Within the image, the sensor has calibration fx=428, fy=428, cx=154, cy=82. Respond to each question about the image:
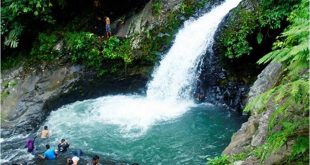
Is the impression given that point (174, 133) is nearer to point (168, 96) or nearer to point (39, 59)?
point (168, 96)

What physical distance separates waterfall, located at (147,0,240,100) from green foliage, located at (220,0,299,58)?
107 cm

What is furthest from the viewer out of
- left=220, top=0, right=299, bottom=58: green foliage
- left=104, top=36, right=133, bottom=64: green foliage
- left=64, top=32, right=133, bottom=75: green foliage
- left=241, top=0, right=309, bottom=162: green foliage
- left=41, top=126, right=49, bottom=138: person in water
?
left=64, top=32, right=133, bottom=75: green foliage

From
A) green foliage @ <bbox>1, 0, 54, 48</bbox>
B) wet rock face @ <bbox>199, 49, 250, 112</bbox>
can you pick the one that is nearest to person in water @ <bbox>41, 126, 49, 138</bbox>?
green foliage @ <bbox>1, 0, 54, 48</bbox>

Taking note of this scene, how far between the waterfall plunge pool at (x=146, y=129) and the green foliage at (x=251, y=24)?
2262 millimetres

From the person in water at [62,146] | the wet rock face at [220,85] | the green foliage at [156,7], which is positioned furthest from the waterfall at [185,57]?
the person in water at [62,146]

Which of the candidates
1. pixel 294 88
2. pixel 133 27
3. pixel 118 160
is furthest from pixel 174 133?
pixel 294 88

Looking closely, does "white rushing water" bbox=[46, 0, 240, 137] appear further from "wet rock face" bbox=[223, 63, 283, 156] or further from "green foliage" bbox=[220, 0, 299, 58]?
"wet rock face" bbox=[223, 63, 283, 156]

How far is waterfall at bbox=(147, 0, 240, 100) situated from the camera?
16250 millimetres

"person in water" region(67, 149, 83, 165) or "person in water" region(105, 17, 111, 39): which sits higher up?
"person in water" region(105, 17, 111, 39)

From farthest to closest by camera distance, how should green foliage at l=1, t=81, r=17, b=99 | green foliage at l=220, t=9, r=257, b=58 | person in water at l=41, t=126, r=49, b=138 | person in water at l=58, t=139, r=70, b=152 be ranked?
green foliage at l=1, t=81, r=17, b=99 < person in water at l=41, t=126, r=49, b=138 < green foliage at l=220, t=9, r=257, b=58 < person in water at l=58, t=139, r=70, b=152

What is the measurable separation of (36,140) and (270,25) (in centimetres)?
882

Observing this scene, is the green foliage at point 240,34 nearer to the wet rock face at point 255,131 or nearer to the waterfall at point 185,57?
the waterfall at point 185,57

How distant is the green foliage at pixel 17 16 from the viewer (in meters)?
17.3

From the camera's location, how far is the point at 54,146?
14125 mm
